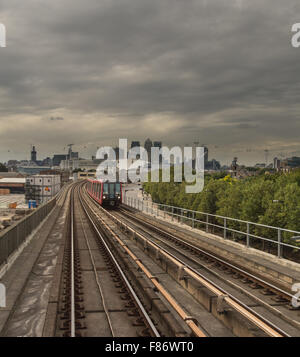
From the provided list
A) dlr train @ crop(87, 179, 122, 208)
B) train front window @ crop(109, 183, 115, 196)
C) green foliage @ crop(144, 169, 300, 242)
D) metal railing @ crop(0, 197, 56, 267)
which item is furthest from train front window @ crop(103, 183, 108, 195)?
metal railing @ crop(0, 197, 56, 267)

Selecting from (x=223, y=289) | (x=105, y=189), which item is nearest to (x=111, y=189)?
(x=105, y=189)

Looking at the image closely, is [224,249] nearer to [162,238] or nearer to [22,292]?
[162,238]

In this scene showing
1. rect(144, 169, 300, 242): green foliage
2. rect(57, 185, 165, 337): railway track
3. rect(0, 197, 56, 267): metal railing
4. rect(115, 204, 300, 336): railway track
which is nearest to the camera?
rect(57, 185, 165, 337): railway track

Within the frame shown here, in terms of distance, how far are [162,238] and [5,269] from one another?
11.2 m

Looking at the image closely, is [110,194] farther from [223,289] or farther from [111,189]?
[223,289]

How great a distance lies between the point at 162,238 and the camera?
22.2 meters

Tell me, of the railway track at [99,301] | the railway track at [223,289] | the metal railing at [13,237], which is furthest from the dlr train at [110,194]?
the railway track at [99,301]

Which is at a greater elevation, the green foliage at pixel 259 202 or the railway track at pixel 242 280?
the green foliage at pixel 259 202

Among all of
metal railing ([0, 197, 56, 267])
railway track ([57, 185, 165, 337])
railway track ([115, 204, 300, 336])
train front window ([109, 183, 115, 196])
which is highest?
train front window ([109, 183, 115, 196])

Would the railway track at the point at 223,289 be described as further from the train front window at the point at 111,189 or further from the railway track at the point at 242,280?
the train front window at the point at 111,189

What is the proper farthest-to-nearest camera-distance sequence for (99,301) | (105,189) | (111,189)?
1. (111,189)
2. (105,189)
3. (99,301)

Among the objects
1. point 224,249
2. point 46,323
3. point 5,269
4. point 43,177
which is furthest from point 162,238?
point 43,177

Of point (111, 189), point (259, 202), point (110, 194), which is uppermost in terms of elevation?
point (111, 189)

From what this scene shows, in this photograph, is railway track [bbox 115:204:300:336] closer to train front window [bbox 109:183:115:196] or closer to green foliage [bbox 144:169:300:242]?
green foliage [bbox 144:169:300:242]
